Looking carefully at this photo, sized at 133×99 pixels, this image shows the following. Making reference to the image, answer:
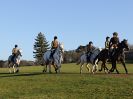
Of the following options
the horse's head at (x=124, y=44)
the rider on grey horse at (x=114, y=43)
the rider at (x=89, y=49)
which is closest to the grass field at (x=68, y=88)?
the horse's head at (x=124, y=44)

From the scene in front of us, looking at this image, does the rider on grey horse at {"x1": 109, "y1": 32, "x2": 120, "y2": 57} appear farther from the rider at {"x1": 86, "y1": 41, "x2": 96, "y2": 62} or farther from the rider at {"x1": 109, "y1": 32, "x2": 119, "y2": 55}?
the rider at {"x1": 86, "y1": 41, "x2": 96, "y2": 62}

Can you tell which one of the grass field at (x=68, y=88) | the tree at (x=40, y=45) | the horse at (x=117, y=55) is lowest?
the grass field at (x=68, y=88)

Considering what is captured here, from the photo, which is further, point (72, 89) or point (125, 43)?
point (125, 43)

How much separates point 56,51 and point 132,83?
1318 centimetres

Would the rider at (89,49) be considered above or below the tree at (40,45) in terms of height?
below

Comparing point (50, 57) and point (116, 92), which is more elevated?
point (50, 57)

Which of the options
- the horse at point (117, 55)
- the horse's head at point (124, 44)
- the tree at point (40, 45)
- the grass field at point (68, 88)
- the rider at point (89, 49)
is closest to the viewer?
the grass field at point (68, 88)

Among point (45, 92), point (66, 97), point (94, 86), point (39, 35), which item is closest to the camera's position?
point (66, 97)

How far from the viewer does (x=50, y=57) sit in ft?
132

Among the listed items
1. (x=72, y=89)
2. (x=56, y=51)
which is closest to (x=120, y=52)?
(x=56, y=51)

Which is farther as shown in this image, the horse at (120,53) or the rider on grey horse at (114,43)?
the rider on grey horse at (114,43)

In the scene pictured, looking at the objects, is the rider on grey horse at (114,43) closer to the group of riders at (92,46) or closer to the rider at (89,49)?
the group of riders at (92,46)

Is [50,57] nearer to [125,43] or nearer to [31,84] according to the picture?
[125,43]

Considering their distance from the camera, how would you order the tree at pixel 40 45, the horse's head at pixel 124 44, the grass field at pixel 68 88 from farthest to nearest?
the tree at pixel 40 45
the horse's head at pixel 124 44
the grass field at pixel 68 88
